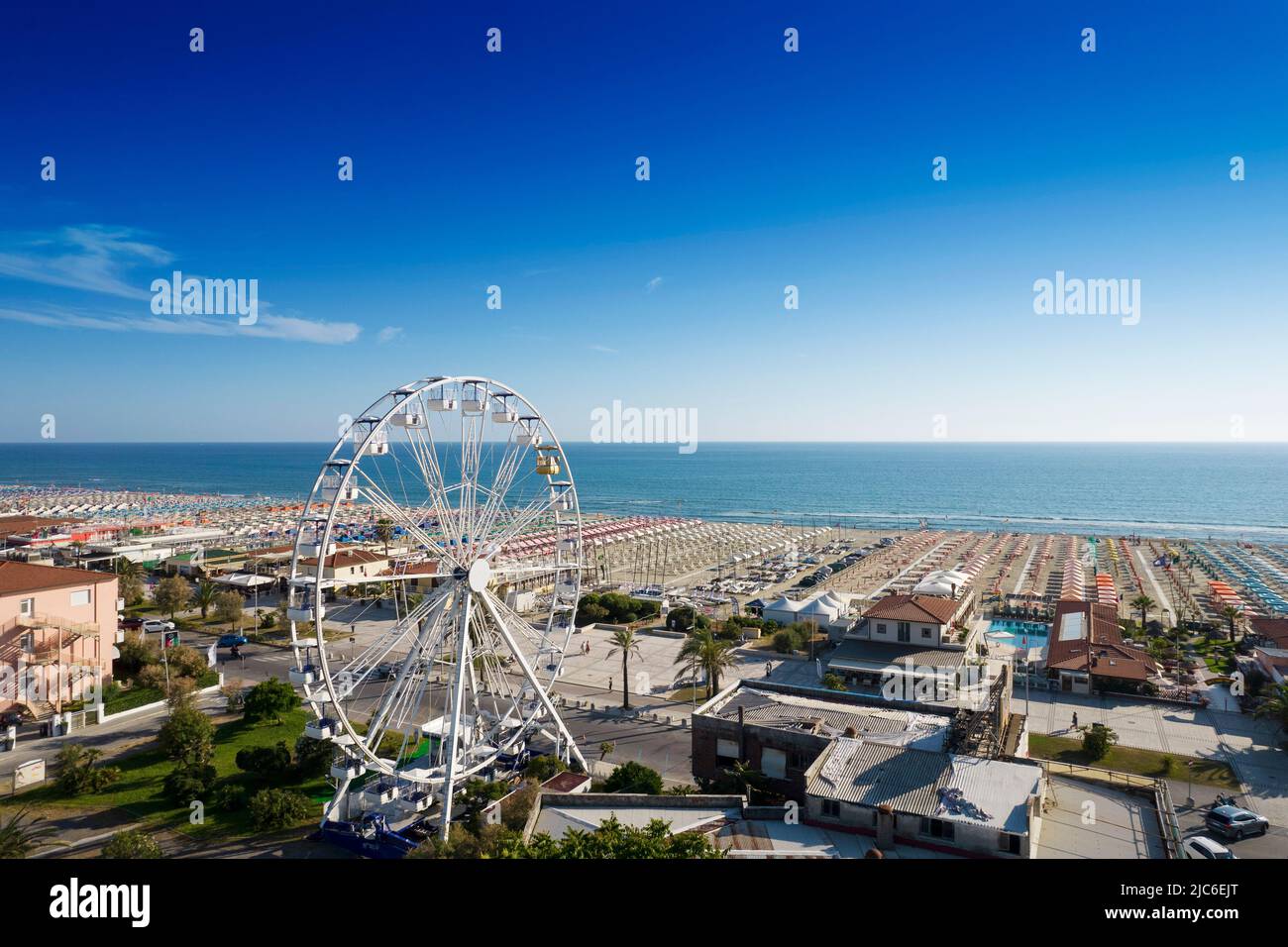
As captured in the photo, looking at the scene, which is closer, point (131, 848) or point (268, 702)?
point (131, 848)

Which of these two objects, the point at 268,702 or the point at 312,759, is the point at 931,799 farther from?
the point at 268,702

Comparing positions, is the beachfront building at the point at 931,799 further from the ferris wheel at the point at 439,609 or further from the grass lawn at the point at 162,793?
the grass lawn at the point at 162,793

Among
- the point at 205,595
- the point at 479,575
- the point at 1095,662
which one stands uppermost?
the point at 479,575

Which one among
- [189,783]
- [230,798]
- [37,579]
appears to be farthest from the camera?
[37,579]

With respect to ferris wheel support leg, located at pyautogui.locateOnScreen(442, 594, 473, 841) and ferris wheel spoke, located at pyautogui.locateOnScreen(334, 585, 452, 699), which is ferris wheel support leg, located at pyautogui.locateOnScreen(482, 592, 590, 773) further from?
ferris wheel spoke, located at pyautogui.locateOnScreen(334, 585, 452, 699)

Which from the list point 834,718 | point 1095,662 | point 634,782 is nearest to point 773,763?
point 834,718
